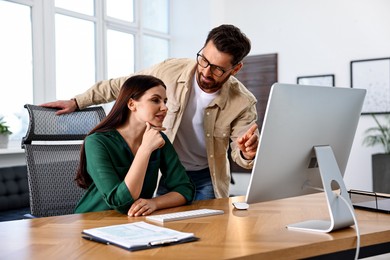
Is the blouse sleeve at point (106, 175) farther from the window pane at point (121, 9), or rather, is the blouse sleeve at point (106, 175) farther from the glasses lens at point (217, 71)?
the window pane at point (121, 9)

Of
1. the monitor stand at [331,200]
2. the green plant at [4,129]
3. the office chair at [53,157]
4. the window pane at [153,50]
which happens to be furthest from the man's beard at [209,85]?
the window pane at [153,50]

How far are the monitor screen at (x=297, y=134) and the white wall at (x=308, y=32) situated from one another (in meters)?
4.75

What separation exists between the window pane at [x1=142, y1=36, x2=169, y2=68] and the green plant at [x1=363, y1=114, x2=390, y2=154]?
3069 mm

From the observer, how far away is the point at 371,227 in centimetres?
148

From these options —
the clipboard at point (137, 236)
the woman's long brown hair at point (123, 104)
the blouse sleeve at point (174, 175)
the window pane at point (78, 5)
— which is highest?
the window pane at point (78, 5)

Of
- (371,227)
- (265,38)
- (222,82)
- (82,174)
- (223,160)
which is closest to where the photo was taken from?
(371,227)

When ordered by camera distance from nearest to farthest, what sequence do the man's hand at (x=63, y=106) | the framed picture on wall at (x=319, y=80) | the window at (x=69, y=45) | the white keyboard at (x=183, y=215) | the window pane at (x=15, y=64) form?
the white keyboard at (x=183, y=215)
the man's hand at (x=63, y=106)
the window pane at (x=15, y=64)
the window at (x=69, y=45)
the framed picture on wall at (x=319, y=80)

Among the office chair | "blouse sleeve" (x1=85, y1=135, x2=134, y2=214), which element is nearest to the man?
the office chair

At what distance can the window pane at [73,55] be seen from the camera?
5.46 metres

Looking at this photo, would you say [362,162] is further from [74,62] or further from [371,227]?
[371,227]

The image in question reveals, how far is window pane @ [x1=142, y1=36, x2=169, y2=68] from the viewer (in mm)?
6824

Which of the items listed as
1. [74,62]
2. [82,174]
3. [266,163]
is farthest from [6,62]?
[266,163]

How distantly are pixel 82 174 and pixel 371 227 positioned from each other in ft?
3.54

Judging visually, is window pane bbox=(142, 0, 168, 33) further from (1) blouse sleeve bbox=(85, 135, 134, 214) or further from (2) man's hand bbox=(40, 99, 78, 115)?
(1) blouse sleeve bbox=(85, 135, 134, 214)
